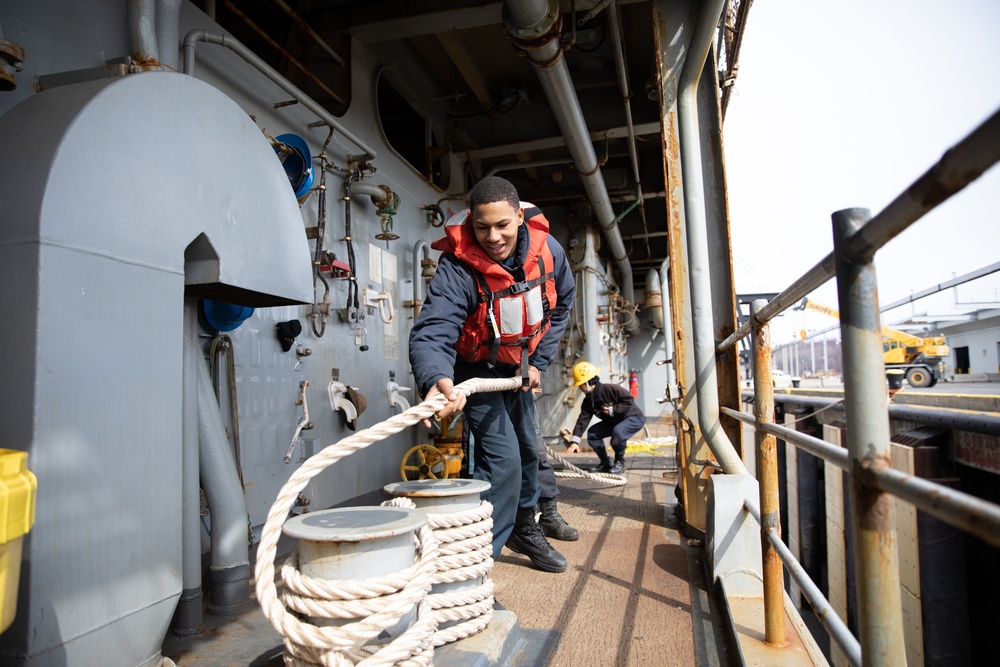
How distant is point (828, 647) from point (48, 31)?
26.3 feet

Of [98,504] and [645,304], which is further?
[645,304]

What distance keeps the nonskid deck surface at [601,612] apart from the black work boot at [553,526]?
57 millimetres

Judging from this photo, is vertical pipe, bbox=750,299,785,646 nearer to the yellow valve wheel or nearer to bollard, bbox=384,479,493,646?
bollard, bbox=384,479,493,646

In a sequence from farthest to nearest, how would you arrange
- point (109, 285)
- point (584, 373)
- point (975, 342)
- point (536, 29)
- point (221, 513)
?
1. point (975, 342)
2. point (584, 373)
3. point (536, 29)
4. point (221, 513)
5. point (109, 285)

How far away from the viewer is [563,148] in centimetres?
729

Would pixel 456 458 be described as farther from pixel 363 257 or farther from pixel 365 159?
pixel 365 159

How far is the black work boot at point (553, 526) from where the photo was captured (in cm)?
Result: 324

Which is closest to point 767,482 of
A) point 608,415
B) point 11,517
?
point 11,517

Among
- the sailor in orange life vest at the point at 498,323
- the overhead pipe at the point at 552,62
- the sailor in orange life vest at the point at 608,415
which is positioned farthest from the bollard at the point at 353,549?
the sailor in orange life vest at the point at 608,415

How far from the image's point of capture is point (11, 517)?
0.92 meters

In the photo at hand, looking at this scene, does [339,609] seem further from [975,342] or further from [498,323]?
[975,342]

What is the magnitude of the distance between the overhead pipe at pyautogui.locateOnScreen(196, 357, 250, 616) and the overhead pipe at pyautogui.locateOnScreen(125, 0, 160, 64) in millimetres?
1205

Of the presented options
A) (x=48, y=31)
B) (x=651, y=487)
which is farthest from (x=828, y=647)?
(x=48, y=31)

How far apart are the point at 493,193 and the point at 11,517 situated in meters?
1.82
